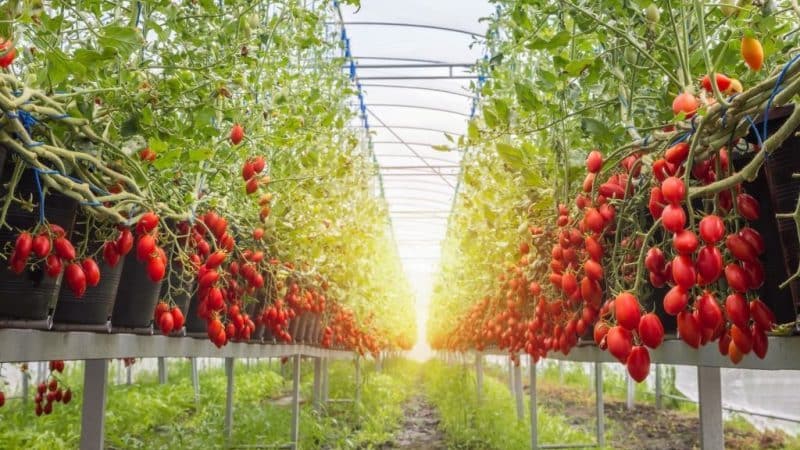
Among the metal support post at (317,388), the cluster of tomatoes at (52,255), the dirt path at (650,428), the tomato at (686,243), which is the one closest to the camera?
the tomato at (686,243)

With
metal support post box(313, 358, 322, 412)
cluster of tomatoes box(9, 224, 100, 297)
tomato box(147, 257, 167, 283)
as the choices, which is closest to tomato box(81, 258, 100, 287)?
cluster of tomatoes box(9, 224, 100, 297)

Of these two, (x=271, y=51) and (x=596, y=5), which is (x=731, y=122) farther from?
(x=271, y=51)

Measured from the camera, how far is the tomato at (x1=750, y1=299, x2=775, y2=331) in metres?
1.08

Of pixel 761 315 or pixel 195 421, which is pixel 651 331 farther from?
pixel 195 421

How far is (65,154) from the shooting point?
142 centimetres

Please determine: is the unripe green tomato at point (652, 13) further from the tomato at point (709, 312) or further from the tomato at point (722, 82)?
the tomato at point (709, 312)

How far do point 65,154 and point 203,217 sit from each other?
0.75 metres

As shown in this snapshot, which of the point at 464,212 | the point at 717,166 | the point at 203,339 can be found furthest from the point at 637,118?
the point at 464,212

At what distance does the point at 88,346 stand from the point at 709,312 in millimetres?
1405

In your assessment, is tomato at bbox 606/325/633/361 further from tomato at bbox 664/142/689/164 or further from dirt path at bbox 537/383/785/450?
dirt path at bbox 537/383/785/450

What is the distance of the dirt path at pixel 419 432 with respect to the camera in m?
7.12

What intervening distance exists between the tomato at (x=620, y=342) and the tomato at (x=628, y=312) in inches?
0.4

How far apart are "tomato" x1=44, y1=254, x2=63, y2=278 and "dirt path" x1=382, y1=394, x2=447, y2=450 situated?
5.69 metres

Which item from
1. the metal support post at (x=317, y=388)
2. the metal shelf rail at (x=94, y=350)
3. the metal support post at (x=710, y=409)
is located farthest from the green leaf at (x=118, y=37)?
the metal support post at (x=317, y=388)
